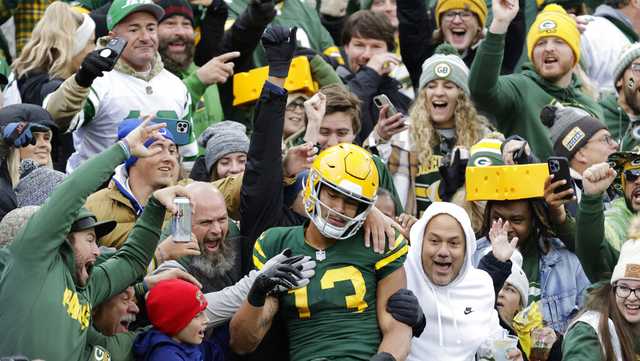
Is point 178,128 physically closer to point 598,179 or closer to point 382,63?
point 382,63

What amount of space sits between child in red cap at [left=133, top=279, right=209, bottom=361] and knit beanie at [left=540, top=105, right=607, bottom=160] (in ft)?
13.2

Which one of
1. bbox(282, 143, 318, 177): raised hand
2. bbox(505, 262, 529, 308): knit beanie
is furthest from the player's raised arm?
bbox(282, 143, 318, 177): raised hand

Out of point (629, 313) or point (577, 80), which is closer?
point (629, 313)

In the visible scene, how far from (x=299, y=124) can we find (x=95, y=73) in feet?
7.98

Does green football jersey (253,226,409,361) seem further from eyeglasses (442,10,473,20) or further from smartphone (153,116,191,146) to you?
eyeglasses (442,10,473,20)

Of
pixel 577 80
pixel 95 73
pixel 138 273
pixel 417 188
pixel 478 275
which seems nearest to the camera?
pixel 138 273

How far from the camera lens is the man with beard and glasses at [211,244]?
8.97m

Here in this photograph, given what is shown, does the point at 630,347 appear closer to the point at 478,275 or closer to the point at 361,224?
the point at 478,275

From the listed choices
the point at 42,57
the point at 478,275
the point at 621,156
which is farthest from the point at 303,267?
the point at 42,57

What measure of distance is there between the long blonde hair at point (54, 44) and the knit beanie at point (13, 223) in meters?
3.27

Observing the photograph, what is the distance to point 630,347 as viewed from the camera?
871 cm

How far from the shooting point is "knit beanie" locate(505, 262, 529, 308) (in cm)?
960

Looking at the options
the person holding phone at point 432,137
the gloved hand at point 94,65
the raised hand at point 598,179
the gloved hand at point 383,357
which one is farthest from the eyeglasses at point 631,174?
the gloved hand at point 94,65

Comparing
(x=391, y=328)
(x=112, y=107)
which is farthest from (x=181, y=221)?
(x=112, y=107)
